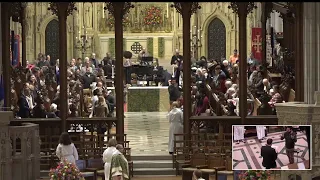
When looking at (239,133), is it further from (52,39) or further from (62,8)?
(52,39)

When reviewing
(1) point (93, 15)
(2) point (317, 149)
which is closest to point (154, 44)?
(1) point (93, 15)

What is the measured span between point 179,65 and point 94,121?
712 cm

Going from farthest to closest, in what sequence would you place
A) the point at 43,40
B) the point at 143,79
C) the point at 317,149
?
the point at 43,40 < the point at 143,79 < the point at 317,149

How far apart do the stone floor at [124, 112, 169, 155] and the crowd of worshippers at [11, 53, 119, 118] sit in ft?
3.97

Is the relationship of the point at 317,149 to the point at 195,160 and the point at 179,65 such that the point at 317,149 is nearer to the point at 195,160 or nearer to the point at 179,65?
the point at 195,160

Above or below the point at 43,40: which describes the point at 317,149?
below

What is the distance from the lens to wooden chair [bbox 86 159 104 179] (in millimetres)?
21391

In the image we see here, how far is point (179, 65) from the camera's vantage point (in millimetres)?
30594

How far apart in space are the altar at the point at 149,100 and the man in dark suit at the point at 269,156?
57.2 feet

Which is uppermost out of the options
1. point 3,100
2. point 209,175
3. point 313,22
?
point 313,22

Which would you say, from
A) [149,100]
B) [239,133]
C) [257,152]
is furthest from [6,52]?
[257,152]

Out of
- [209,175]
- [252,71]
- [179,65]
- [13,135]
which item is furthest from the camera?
[179,65]

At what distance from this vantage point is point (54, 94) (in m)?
26.5

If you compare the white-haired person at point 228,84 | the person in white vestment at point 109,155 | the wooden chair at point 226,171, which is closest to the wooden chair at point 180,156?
the wooden chair at point 226,171
